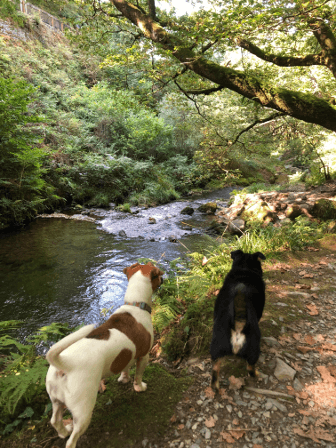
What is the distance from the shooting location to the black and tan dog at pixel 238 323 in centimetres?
197

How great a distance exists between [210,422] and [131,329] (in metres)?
1.04

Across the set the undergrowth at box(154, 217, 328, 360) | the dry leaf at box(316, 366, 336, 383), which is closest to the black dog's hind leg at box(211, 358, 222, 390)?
the undergrowth at box(154, 217, 328, 360)

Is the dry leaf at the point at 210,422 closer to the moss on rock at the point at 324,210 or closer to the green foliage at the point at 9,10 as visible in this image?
the moss on rock at the point at 324,210

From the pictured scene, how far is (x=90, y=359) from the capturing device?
4.86 ft

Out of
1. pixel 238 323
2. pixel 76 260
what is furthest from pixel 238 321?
pixel 76 260

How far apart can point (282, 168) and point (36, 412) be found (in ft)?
96.4

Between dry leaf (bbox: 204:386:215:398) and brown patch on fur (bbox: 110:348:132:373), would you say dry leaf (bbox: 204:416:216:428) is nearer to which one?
dry leaf (bbox: 204:386:215:398)

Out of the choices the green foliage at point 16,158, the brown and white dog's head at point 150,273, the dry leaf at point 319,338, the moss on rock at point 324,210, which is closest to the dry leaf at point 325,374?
the dry leaf at point 319,338

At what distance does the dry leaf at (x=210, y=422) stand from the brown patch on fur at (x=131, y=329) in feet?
2.49

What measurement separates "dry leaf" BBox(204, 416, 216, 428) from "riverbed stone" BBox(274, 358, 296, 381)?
817mm

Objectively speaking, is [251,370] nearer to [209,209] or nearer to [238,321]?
[238,321]

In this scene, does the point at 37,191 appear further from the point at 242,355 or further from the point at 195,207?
the point at 242,355

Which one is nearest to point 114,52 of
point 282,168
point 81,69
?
point 81,69

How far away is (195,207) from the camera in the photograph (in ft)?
48.5
